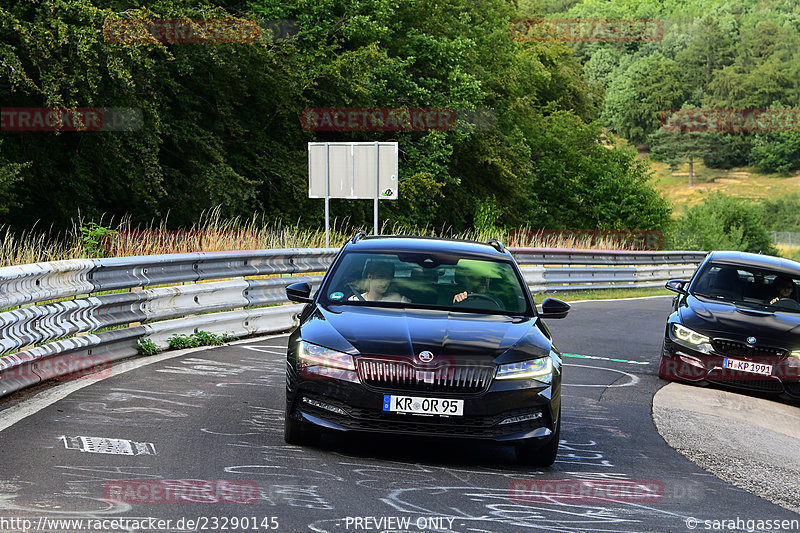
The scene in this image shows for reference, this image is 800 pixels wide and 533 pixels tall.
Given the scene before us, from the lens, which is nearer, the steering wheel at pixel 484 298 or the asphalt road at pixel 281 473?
the asphalt road at pixel 281 473

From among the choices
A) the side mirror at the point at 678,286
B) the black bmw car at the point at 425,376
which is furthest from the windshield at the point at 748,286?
the black bmw car at the point at 425,376

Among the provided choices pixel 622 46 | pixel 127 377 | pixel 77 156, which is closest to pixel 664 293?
pixel 77 156

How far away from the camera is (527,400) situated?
22.3ft

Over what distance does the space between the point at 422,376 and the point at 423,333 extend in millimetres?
434

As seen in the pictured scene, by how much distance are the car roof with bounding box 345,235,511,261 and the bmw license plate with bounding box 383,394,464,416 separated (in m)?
2.02

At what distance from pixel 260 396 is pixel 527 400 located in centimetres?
306

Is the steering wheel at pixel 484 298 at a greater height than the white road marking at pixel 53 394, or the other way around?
the steering wheel at pixel 484 298

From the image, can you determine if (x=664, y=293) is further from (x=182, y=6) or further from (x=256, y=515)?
(x=256, y=515)

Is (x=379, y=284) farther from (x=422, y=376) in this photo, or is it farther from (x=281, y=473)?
(x=281, y=473)

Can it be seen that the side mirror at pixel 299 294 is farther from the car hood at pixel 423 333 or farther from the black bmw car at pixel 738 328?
the black bmw car at pixel 738 328

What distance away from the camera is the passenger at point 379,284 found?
25.8 feet

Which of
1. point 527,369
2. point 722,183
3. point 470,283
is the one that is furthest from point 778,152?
point 527,369

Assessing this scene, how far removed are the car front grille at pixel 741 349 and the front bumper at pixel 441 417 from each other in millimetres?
5229

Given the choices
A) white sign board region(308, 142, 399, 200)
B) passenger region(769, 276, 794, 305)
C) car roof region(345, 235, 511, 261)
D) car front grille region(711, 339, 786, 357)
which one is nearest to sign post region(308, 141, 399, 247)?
white sign board region(308, 142, 399, 200)
